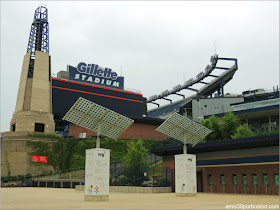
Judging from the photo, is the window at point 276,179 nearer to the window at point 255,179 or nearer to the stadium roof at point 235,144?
the window at point 255,179

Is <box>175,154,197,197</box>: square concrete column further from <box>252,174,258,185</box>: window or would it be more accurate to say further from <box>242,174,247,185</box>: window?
<box>252,174,258,185</box>: window

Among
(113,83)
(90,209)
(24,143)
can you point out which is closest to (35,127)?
(24,143)

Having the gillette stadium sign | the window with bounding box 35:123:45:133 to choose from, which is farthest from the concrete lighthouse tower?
the gillette stadium sign

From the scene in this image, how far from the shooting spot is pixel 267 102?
6069cm

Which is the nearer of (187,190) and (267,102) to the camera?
(187,190)

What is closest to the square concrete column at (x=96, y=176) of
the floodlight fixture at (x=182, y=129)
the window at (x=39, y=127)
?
the floodlight fixture at (x=182, y=129)

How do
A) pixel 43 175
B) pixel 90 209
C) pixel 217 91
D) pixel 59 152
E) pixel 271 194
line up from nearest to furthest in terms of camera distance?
pixel 90 209, pixel 271 194, pixel 43 175, pixel 59 152, pixel 217 91

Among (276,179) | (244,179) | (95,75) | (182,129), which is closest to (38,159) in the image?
(95,75)

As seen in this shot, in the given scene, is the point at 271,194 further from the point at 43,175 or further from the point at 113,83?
the point at 113,83

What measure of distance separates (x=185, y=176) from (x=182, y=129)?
4.52 metres

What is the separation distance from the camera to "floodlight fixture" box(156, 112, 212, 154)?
99.0 feet

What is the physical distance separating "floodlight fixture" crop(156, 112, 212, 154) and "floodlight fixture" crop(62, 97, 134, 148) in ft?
18.4

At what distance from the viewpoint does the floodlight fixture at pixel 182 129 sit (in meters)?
30.2

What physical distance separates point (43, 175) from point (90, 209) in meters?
45.0
